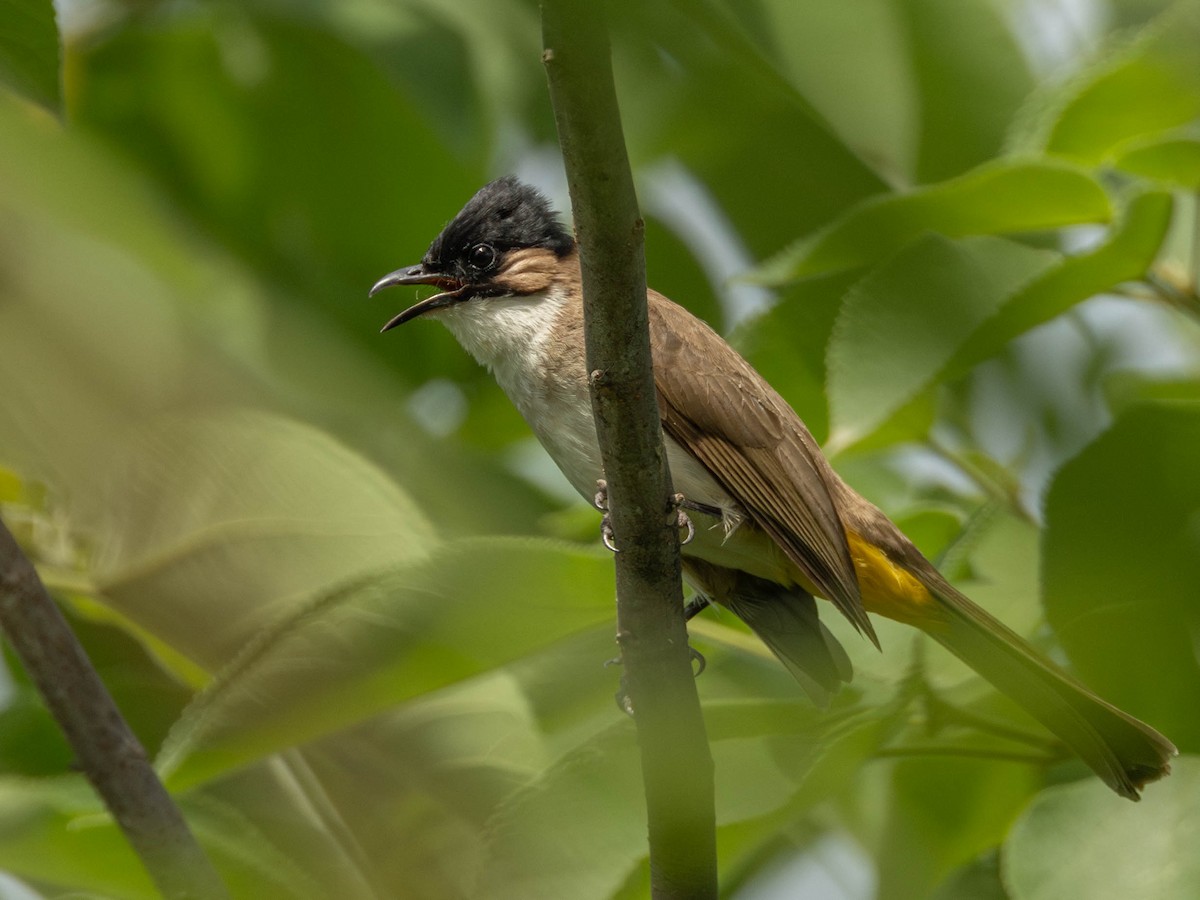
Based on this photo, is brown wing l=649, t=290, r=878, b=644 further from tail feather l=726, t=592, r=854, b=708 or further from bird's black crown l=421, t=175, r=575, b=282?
bird's black crown l=421, t=175, r=575, b=282

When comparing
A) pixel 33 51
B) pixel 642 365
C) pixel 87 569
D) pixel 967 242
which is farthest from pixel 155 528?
pixel 967 242

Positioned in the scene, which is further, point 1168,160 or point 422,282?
point 422,282

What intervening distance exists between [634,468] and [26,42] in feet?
2.98

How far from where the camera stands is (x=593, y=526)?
108 inches

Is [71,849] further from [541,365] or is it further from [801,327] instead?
[801,327]

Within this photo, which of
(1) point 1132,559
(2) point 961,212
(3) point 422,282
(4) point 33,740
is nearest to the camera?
(1) point 1132,559

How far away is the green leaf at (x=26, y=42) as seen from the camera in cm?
97

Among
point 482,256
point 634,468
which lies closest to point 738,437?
point 482,256

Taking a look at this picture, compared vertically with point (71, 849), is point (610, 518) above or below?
above

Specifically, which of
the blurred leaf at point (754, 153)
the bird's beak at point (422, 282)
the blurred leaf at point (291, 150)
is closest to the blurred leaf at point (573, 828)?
the blurred leaf at point (754, 153)

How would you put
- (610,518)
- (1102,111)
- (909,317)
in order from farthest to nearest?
(1102,111)
(909,317)
(610,518)

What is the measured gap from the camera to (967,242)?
1.94 m

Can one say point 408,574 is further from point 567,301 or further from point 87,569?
point 567,301

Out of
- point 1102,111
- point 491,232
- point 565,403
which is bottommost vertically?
point 565,403
